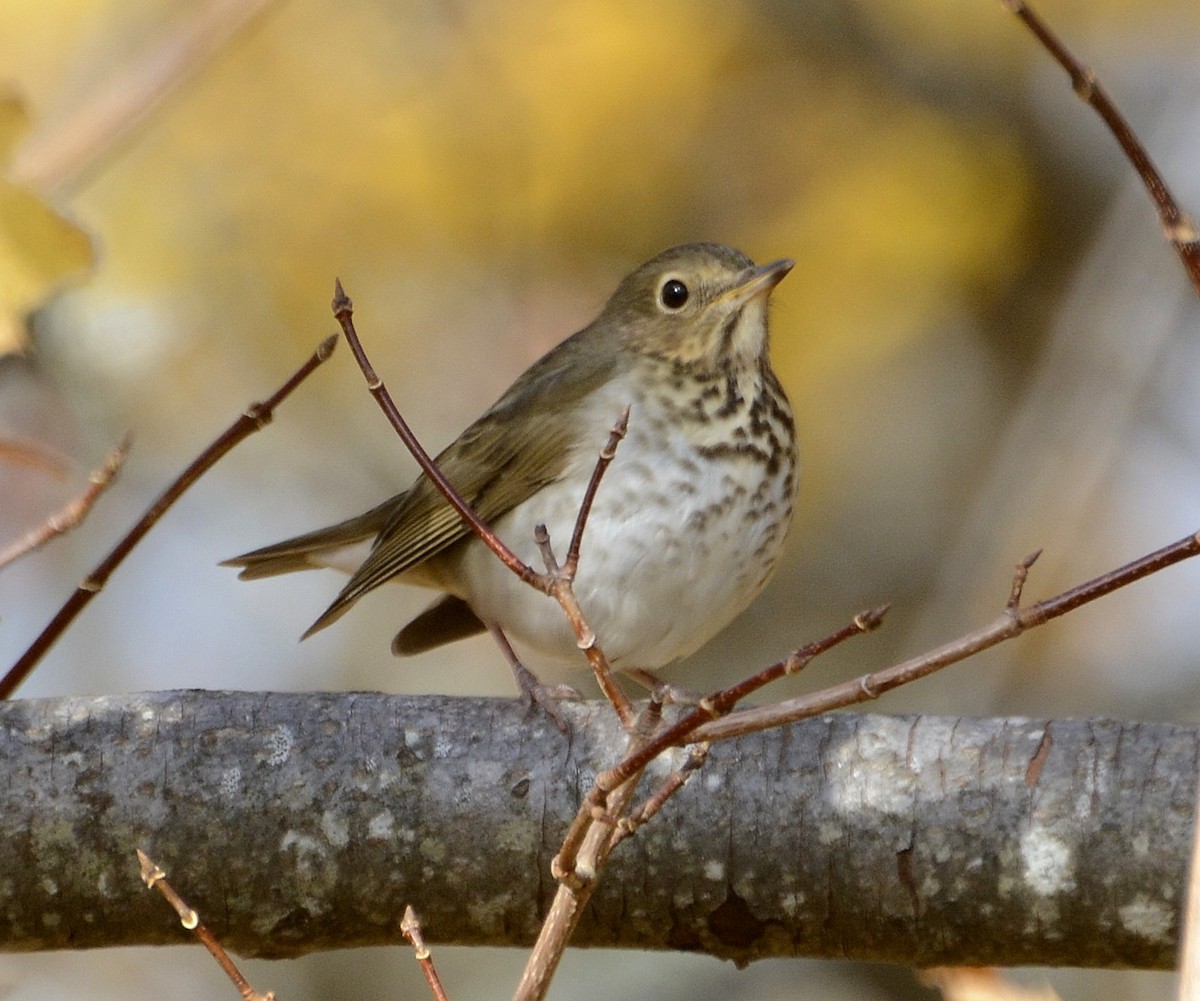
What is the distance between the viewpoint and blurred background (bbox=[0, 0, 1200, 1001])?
6.53m

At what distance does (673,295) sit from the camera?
5.18 meters

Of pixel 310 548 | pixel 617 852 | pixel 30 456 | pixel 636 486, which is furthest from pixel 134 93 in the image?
pixel 310 548

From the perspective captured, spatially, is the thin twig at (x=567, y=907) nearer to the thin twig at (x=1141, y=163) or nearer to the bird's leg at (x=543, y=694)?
the thin twig at (x=1141, y=163)

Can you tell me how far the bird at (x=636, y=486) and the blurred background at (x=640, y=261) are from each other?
161 centimetres

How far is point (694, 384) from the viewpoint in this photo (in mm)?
4816

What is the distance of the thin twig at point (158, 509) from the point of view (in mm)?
2846

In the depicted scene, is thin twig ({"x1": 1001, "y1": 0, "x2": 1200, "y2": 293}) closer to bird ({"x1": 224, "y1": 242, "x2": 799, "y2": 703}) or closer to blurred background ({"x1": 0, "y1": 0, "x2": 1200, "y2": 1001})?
bird ({"x1": 224, "y1": 242, "x2": 799, "y2": 703})

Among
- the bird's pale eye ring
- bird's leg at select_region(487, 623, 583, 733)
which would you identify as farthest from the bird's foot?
the bird's pale eye ring

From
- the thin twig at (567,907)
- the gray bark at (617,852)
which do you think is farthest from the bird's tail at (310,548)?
the thin twig at (567,907)

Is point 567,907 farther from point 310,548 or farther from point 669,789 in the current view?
point 310,548

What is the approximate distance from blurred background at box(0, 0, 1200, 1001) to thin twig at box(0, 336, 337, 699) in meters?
3.26

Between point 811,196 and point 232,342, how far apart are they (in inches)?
105

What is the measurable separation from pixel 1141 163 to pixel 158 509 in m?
1.83

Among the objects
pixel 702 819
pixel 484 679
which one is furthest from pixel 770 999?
pixel 702 819
